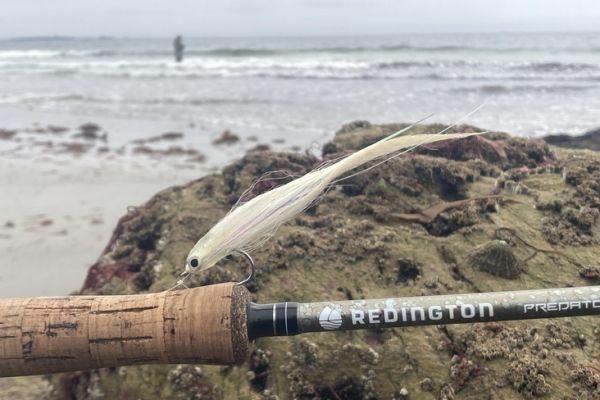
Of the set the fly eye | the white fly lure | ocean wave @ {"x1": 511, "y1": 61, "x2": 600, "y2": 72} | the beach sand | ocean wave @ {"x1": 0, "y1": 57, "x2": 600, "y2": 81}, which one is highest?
ocean wave @ {"x1": 511, "y1": 61, "x2": 600, "y2": 72}

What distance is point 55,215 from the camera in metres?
7.10

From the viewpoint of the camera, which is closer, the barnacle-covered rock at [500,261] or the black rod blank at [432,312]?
the black rod blank at [432,312]

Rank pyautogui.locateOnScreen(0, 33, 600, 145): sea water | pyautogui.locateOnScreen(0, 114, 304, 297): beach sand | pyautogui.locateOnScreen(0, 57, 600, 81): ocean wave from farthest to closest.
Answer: pyautogui.locateOnScreen(0, 57, 600, 81): ocean wave
pyautogui.locateOnScreen(0, 33, 600, 145): sea water
pyautogui.locateOnScreen(0, 114, 304, 297): beach sand

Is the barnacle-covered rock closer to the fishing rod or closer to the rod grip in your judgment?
the fishing rod

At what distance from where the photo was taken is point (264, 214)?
2305mm

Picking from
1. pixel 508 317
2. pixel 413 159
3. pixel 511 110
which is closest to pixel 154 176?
pixel 413 159

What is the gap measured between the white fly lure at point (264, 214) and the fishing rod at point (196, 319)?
0.62 ft

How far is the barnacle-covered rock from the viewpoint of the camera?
2906 millimetres

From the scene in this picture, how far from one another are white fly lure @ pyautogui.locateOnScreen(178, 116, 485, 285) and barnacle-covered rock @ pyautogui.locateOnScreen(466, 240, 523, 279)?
0.92m

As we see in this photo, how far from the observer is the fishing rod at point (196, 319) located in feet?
6.50

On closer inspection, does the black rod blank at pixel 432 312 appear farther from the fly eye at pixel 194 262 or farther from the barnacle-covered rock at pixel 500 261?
the barnacle-covered rock at pixel 500 261

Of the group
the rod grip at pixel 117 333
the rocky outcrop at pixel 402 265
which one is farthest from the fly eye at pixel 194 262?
the rocky outcrop at pixel 402 265

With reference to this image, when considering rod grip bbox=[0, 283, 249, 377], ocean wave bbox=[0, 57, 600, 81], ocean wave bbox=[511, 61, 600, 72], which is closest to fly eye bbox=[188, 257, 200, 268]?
rod grip bbox=[0, 283, 249, 377]

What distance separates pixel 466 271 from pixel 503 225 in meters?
0.54
